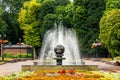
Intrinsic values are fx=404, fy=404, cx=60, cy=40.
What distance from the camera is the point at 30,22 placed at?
240 feet

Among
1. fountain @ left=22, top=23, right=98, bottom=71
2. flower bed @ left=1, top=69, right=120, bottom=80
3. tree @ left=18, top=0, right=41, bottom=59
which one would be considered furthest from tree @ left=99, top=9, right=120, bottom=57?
tree @ left=18, top=0, right=41, bottom=59

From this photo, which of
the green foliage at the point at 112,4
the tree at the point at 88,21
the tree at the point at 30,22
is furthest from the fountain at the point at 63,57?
the tree at the point at 30,22

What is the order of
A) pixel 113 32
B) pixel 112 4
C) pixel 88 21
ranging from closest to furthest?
pixel 113 32 < pixel 112 4 < pixel 88 21

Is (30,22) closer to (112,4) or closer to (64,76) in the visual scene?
(112,4)

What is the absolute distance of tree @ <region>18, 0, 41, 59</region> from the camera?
237 ft

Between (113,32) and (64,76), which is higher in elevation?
(113,32)

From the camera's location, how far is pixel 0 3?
7962 centimetres

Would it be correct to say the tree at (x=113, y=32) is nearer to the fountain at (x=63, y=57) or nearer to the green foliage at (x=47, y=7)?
the fountain at (x=63, y=57)

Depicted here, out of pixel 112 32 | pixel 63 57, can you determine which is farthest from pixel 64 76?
pixel 112 32

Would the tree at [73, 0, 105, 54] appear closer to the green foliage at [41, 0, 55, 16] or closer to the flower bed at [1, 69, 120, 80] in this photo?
the green foliage at [41, 0, 55, 16]

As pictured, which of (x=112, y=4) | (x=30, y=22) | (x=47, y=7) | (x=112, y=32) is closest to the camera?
(x=112, y=32)

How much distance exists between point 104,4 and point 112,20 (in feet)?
104

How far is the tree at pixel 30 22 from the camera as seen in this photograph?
2847 inches

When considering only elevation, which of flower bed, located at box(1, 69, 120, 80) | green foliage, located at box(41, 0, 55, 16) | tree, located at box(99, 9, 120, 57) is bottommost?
flower bed, located at box(1, 69, 120, 80)
